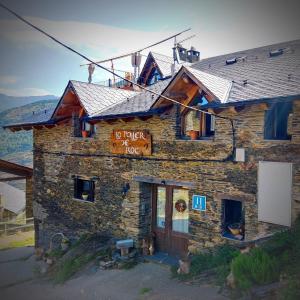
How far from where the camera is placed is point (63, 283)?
10.7 meters

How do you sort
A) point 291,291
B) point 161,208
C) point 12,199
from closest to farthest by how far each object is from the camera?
point 291,291
point 161,208
point 12,199

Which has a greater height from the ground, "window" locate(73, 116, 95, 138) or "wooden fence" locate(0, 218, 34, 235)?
"window" locate(73, 116, 95, 138)

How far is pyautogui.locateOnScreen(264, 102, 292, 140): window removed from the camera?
8266mm

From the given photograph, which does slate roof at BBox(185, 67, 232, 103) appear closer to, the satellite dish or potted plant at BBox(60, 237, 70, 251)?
potted plant at BBox(60, 237, 70, 251)

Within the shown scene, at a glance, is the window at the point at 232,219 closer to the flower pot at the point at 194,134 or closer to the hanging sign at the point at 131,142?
the flower pot at the point at 194,134

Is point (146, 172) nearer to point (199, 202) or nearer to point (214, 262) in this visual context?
point (199, 202)

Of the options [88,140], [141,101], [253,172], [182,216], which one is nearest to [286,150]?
[253,172]

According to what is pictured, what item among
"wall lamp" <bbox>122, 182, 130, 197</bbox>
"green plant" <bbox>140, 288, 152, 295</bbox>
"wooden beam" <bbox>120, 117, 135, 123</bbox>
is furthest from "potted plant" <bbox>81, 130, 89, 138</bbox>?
"green plant" <bbox>140, 288, 152, 295</bbox>

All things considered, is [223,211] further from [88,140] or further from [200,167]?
[88,140]

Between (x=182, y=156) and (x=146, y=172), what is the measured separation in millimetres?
1624

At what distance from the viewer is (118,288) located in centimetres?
915

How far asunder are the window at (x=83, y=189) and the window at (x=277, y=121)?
25.7 feet

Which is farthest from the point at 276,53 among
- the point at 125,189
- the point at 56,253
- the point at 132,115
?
the point at 56,253

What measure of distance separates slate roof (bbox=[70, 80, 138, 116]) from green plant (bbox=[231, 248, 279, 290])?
7.81m
